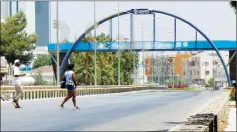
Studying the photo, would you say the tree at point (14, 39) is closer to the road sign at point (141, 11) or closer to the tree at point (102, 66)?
the road sign at point (141, 11)

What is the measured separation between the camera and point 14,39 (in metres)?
62.7

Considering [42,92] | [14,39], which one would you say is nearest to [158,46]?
[14,39]

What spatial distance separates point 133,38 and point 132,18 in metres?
8.09

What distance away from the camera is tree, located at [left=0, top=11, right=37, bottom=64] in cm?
6125

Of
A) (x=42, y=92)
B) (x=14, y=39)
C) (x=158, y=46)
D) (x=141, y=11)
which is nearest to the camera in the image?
(x=42, y=92)

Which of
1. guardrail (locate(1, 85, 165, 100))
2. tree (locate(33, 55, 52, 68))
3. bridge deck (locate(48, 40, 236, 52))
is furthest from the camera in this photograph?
tree (locate(33, 55, 52, 68))

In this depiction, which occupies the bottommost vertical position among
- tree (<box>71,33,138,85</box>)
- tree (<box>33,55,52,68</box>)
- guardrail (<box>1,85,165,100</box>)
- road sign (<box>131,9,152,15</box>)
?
guardrail (<box>1,85,165,100</box>)

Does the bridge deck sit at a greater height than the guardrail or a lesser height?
greater

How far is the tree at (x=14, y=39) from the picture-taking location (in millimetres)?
61250

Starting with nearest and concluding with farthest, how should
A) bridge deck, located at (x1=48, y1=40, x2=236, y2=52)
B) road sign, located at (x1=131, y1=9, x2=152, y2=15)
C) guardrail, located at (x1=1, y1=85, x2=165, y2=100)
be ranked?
guardrail, located at (x1=1, y1=85, x2=165, y2=100) < road sign, located at (x1=131, y1=9, x2=152, y2=15) < bridge deck, located at (x1=48, y1=40, x2=236, y2=52)

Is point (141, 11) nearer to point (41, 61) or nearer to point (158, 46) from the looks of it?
point (158, 46)

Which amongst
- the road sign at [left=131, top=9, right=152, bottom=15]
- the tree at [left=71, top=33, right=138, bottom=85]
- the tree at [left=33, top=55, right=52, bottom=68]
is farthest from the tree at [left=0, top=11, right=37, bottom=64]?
the tree at [left=33, top=55, right=52, bottom=68]

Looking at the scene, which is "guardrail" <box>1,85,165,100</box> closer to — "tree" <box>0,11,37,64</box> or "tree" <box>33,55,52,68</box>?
"tree" <box>0,11,37,64</box>

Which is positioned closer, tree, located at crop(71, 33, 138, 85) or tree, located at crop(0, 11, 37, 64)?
tree, located at crop(0, 11, 37, 64)
